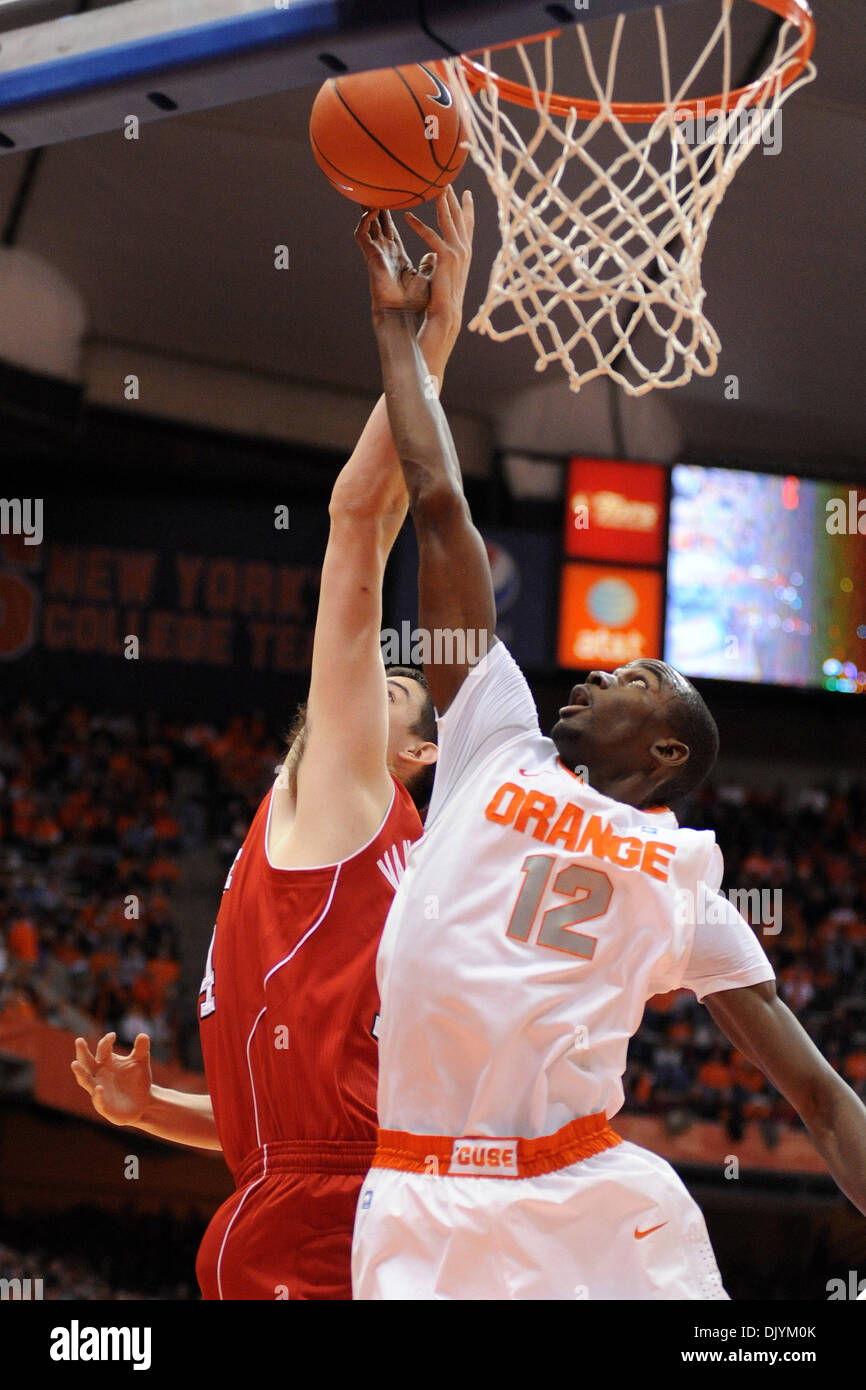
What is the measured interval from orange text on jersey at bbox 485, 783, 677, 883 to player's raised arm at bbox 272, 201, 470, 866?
358mm

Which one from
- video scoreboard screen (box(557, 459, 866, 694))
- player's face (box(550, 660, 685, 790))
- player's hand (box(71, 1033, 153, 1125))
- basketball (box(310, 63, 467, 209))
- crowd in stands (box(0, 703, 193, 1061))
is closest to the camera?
player's face (box(550, 660, 685, 790))

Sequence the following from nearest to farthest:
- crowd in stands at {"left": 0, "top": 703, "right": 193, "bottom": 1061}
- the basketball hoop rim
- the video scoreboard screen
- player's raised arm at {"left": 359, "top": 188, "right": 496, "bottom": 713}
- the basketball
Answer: player's raised arm at {"left": 359, "top": 188, "right": 496, "bottom": 713} < the basketball < the basketball hoop rim < crowd in stands at {"left": 0, "top": 703, "right": 193, "bottom": 1061} < the video scoreboard screen

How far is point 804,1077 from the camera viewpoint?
7.91 feet

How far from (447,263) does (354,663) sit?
0.74 metres

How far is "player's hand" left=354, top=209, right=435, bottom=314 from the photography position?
8.53 ft

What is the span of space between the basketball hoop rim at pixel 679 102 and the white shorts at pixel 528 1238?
83.4 inches

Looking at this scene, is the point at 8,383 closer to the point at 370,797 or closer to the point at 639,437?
the point at 639,437

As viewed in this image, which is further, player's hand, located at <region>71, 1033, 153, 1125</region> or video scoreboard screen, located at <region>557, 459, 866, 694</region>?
video scoreboard screen, located at <region>557, 459, 866, 694</region>

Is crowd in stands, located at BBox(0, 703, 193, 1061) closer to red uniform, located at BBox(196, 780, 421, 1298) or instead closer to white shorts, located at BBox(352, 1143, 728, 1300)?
red uniform, located at BBox(196, 780, 421, 1298)

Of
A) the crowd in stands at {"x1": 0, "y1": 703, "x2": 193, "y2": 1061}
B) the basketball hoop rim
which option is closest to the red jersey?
the basketball hoop rim

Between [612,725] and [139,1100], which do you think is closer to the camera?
[612,725]

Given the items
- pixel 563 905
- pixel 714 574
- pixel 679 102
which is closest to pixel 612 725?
pixel 563 905

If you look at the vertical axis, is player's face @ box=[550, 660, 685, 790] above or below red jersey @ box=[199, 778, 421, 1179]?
A: above

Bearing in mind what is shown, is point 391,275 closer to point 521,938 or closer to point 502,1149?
point 521,938
